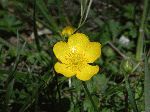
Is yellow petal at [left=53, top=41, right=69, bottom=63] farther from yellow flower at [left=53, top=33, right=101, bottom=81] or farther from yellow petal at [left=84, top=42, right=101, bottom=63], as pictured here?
yellow petal at [left=84, top=42, right=101, bottom=63]

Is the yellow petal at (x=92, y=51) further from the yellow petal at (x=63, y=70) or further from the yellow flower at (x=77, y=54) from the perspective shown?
the yellow petal at (x=63, y=70)

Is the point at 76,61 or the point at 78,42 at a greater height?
the point at 78,42

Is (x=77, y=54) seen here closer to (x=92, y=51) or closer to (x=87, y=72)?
(x=92, y=51)

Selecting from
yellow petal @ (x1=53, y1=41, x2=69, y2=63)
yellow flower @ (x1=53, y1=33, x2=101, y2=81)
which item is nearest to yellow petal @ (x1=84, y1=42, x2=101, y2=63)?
yellow flower @ (x1=53, y1=33, x2=101, y2=81)

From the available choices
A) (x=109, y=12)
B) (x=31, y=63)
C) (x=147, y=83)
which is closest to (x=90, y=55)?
(x=147, y=83)

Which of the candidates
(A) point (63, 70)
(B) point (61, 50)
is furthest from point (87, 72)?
(B) point (61, 50)

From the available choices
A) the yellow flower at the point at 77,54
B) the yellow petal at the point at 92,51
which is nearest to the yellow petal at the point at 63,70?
the yellow flower at the point at 77,54
